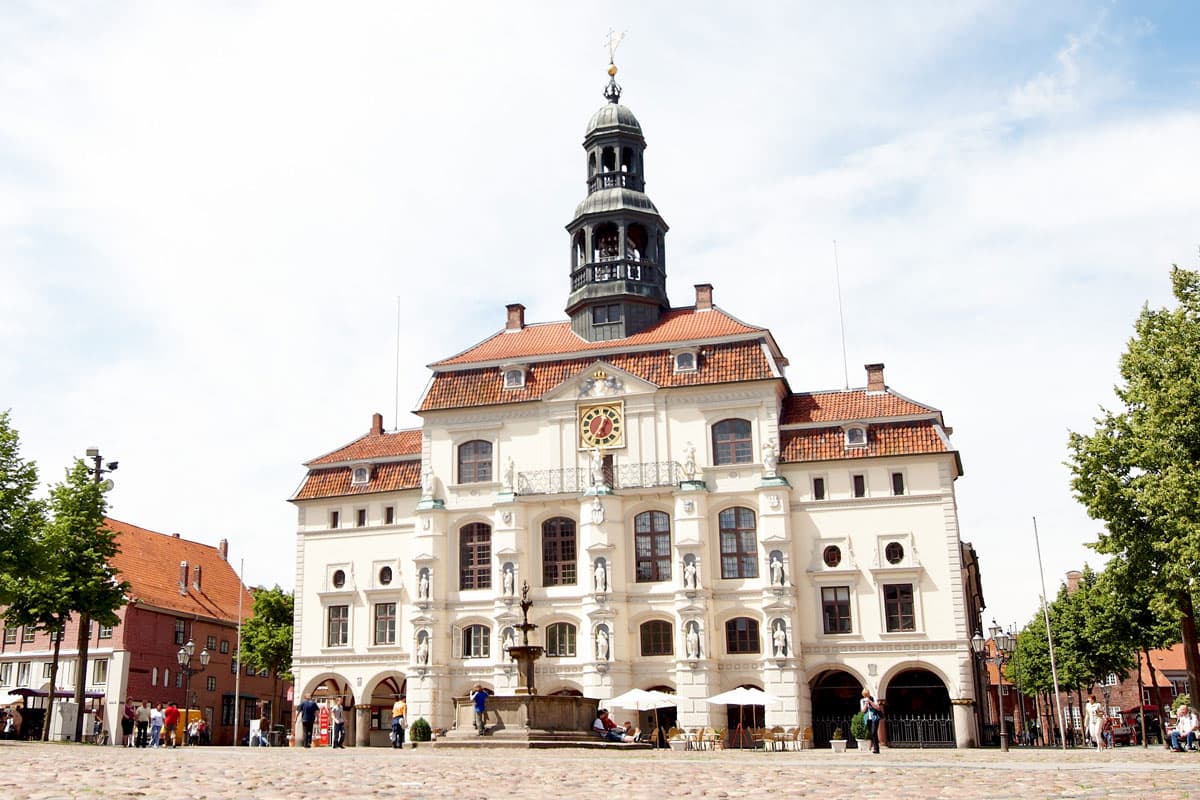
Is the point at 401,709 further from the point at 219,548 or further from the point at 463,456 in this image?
the point at 219,548

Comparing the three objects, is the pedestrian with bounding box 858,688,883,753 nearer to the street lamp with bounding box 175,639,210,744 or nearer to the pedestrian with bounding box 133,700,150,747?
the street lamp with bounding box 175,639,210,744

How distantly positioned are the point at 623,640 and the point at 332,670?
13.3 meters

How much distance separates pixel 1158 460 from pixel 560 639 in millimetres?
23860

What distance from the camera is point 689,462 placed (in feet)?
155

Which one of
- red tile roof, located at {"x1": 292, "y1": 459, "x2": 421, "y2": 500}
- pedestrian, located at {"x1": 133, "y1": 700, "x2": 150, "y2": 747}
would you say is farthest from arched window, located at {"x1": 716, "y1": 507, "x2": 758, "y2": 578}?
pedestrian, located at {"x1": 133, "y1": 700, "x2": 150, "y2": 747}

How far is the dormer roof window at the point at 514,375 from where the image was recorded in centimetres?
5031

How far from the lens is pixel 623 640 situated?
4559 cm

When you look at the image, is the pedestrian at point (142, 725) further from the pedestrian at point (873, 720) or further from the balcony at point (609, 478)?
the pedestrian at point (873, 720)

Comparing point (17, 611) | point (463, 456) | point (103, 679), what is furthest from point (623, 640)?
point (103, 679)

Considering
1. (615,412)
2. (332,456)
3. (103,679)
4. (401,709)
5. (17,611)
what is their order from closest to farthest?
1. (17,611)
2. (401,709)
3. (615,412)
4. (332,456)
5. (103,679)

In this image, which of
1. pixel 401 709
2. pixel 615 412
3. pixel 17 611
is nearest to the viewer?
pixel 17 611

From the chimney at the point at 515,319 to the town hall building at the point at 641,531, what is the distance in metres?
1.15

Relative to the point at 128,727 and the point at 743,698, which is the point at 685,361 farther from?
the point at 128,727

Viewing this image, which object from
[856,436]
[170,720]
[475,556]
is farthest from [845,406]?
[170,720]
